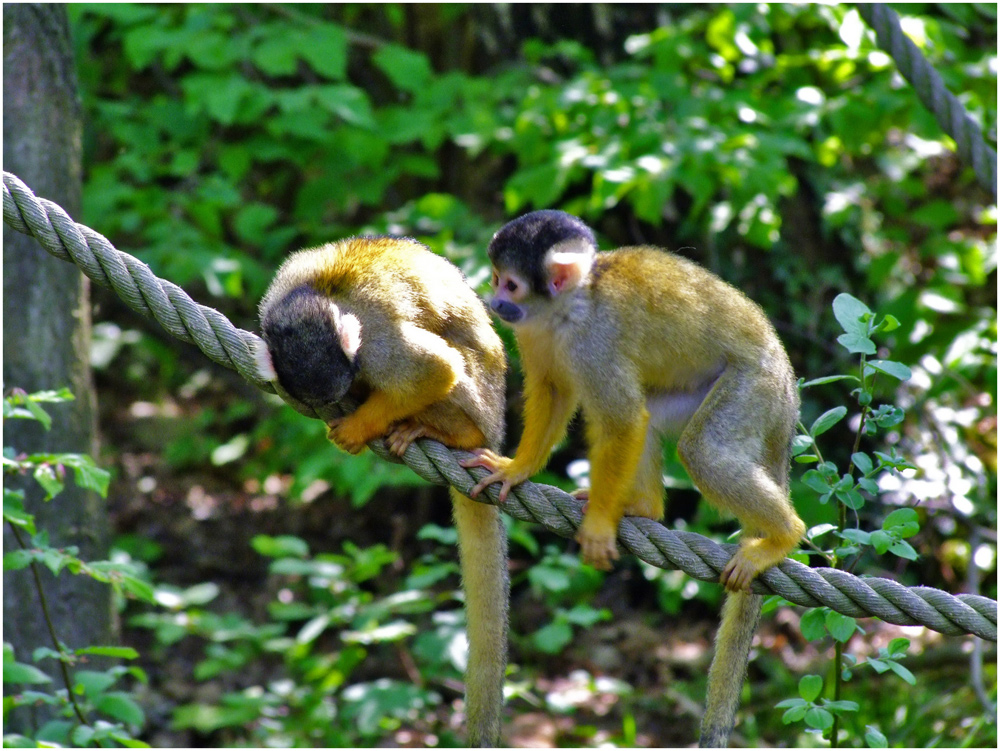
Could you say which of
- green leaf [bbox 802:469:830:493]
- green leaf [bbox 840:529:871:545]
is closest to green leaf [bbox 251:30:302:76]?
green leaf [bbox 802:469:830:493]

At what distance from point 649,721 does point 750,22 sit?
432 centimetres

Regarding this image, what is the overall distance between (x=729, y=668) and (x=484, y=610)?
3.09ft

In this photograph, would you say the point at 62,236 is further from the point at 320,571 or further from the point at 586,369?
the point at 320,571

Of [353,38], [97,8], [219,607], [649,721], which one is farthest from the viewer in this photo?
[219,607]

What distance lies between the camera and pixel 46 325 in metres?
4.23

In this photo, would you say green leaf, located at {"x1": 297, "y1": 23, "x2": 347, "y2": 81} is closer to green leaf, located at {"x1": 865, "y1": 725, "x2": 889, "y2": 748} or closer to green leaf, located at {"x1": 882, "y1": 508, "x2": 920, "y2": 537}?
green leaf, located at {"x1": 882, "y1": 508, "x2": 920, "y2": 537}

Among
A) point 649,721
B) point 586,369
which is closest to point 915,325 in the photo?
point 649,721

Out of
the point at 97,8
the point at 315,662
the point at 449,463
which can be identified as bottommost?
the point at 315,662

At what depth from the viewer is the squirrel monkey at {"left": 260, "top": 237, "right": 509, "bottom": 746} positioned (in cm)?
315

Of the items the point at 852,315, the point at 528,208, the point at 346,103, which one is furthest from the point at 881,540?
the point at 528,208

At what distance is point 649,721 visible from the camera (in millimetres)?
5867

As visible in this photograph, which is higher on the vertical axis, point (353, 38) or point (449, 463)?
point (353, 38)

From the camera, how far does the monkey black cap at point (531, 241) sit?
324 centimetres

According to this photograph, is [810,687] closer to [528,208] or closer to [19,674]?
[19,674]
